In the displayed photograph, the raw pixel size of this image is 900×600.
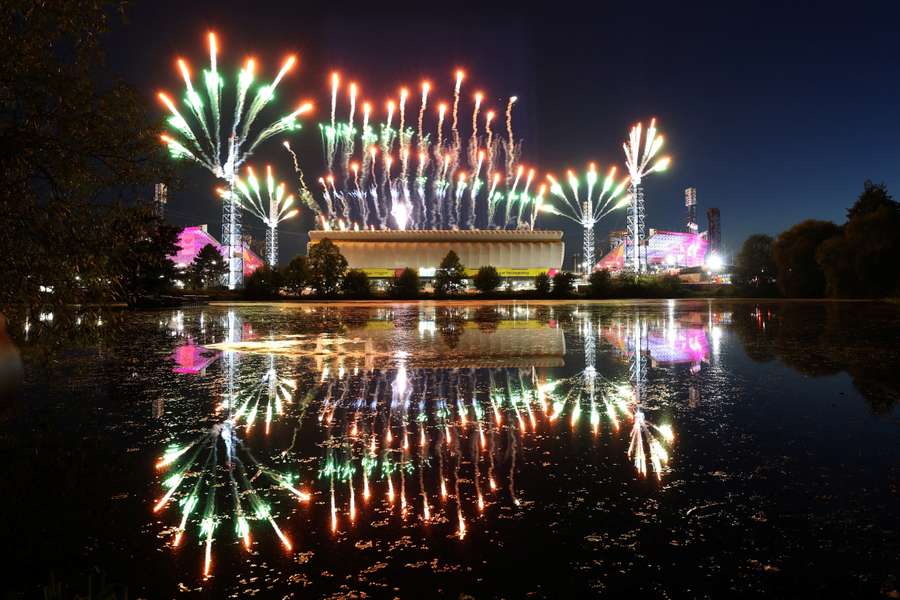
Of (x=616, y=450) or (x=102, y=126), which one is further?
(x=102, y=126)

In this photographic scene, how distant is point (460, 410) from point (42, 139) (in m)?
6.08

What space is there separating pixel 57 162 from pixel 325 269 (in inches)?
1998

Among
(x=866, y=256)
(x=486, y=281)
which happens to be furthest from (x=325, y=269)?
(x=866, y=256)

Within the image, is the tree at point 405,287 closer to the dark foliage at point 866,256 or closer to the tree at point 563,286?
the tree at point 563,286

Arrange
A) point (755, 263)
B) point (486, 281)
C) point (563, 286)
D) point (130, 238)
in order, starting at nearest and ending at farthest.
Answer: point (130, 238), point (563, 286), point (486, 281), point (755, 263)

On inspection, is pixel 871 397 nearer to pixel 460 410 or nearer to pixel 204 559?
pixel 460 410

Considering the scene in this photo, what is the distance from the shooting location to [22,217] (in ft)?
21.1

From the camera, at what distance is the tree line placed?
45125 mm

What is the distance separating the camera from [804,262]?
53969mm

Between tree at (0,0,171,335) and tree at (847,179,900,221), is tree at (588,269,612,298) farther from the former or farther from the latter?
tree at (0,0,171,335)

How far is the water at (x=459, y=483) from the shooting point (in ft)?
11.1

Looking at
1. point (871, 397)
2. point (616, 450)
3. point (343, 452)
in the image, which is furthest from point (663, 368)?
point (343, 452)

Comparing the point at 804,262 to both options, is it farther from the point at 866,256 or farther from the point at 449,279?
the point at 449,279

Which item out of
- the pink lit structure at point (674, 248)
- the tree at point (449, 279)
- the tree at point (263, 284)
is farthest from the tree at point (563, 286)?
the pink lit structure at point (674, 248)
